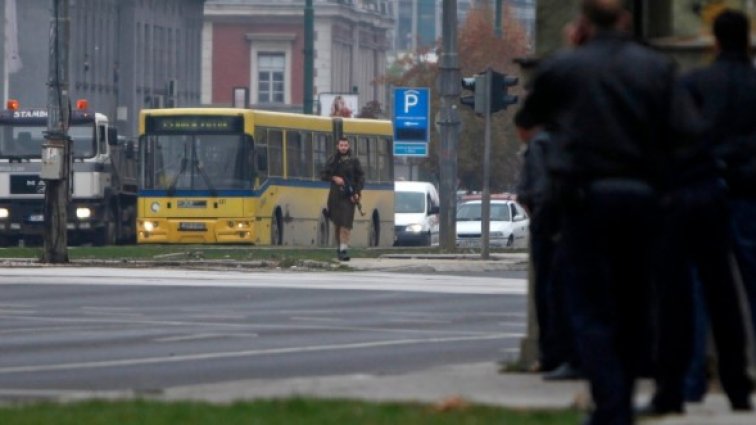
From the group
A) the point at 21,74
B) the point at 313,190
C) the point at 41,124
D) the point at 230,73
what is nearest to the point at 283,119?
the point at 313,190

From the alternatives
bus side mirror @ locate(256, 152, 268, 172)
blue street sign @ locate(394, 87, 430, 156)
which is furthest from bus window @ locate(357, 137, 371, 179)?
blue street sign @ locate(394, 87, 430, 156)

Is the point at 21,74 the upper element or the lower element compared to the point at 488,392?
upper

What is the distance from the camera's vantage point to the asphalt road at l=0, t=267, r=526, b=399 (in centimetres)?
1290

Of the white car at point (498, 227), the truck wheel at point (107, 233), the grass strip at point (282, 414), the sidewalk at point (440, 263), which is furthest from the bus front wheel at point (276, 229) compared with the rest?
the grass strip at point (282, 414)

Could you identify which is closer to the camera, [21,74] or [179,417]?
[179,417]

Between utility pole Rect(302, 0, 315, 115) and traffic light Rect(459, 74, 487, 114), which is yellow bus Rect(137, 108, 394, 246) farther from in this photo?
traffic light Rect(459, 74, 487, 114)

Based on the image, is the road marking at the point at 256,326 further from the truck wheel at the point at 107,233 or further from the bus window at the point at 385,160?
the bus window at the point at 385,160

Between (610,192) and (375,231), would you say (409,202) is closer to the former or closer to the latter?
(375,231)

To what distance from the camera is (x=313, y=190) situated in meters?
44.2

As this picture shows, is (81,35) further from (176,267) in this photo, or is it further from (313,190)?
(176,267)

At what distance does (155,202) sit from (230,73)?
73797 mm

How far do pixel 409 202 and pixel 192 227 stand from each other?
1314 centimetres

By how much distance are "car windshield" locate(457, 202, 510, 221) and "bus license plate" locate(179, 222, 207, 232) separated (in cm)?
906

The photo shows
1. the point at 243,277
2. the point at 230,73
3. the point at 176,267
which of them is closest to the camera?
the point at 243,277
